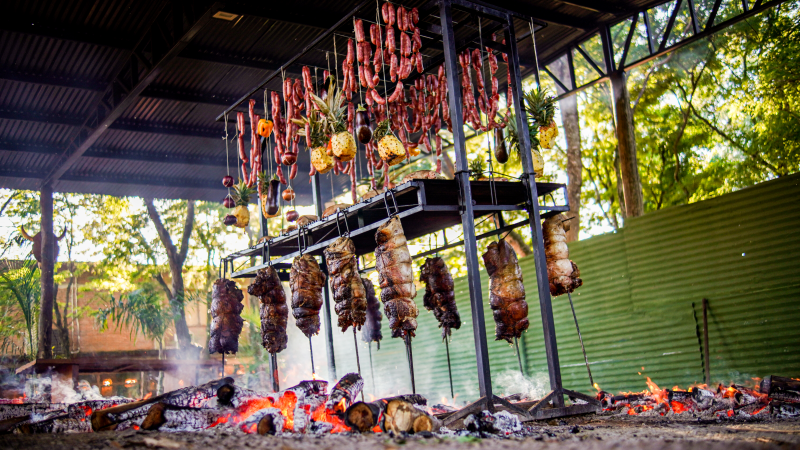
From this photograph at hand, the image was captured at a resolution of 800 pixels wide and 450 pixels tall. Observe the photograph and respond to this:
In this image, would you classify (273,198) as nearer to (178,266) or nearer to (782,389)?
(782,389)

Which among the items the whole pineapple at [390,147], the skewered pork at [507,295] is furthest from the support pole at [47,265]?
the skewered pork at [507,295]

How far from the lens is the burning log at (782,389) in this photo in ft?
19.9

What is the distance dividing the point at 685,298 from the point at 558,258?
3586 millimetres

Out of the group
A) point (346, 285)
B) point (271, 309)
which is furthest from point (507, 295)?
point (271, 309)

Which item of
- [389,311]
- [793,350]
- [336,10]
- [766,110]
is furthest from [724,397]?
[766,110]

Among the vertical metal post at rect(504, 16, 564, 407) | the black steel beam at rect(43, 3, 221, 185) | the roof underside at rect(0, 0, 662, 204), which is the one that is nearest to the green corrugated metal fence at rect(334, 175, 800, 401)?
the vertical metal post at rect(504, 16, 564, 407)

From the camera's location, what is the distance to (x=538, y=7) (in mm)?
9703

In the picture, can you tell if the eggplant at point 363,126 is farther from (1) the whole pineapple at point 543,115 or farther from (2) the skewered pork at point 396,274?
(1) the whole pineapple at point 543,115

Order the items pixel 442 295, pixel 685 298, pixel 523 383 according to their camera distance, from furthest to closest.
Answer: pixel 523 383 < pixel 685 298 < pixel 442 295

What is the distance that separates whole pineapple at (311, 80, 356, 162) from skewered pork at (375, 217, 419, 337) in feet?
3.58

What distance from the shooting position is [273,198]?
843 cm

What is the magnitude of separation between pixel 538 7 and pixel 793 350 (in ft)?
20.5

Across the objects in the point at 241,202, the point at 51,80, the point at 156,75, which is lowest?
the point at 241,202

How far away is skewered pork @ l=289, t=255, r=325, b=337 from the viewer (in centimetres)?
716
